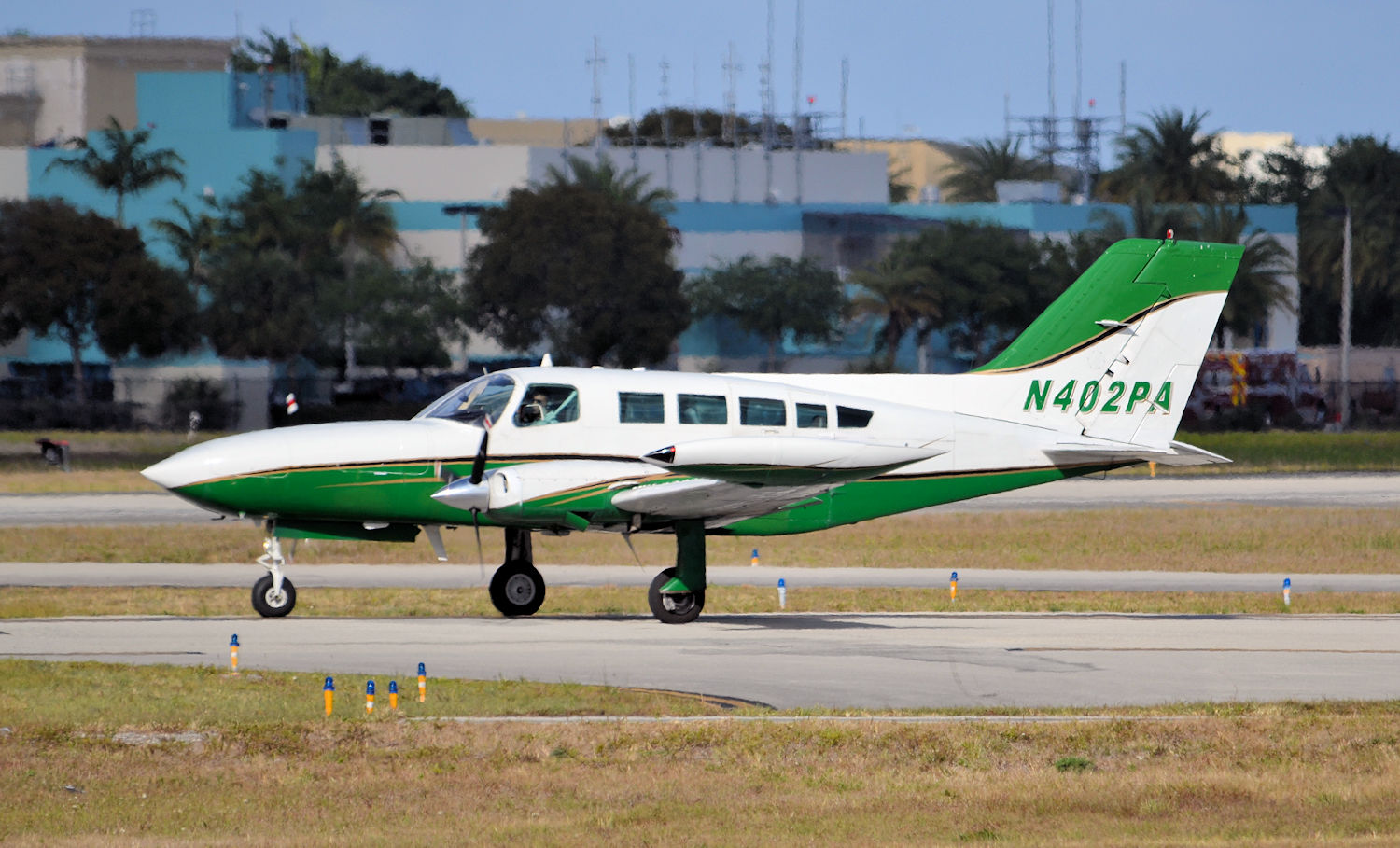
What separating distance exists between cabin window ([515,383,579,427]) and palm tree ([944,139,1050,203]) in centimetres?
10673

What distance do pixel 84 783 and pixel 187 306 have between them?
65.8 m

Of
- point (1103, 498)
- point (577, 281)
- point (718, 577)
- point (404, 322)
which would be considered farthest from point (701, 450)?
point (404, 322)

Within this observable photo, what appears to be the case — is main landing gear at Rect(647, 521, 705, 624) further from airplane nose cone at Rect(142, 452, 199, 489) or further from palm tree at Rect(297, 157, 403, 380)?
palm tree at Rect(297, 157, 403, 380)

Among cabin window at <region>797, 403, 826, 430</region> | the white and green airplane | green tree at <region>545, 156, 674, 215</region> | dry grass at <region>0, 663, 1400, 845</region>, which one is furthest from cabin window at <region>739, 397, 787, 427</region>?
green tree at <region>545, 156, 674, 215</region>

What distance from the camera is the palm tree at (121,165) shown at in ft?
263

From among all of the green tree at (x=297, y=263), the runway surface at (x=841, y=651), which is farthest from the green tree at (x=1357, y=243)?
the runway surface at (x=841, y=651)

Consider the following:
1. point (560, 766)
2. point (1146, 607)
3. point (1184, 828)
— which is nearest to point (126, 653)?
point (560, 766)

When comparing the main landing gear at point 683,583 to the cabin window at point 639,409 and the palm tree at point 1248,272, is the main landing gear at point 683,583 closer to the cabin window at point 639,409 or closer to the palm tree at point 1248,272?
the cabin window at point 639,409

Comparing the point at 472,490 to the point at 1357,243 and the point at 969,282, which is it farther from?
the point at 1357,243

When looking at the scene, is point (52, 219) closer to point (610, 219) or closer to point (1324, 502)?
point (610, 219)

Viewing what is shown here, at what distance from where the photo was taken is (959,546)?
105ft

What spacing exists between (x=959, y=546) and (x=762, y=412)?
44.0 feet

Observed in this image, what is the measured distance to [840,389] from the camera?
2066cm

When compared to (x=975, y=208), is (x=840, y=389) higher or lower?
lower
